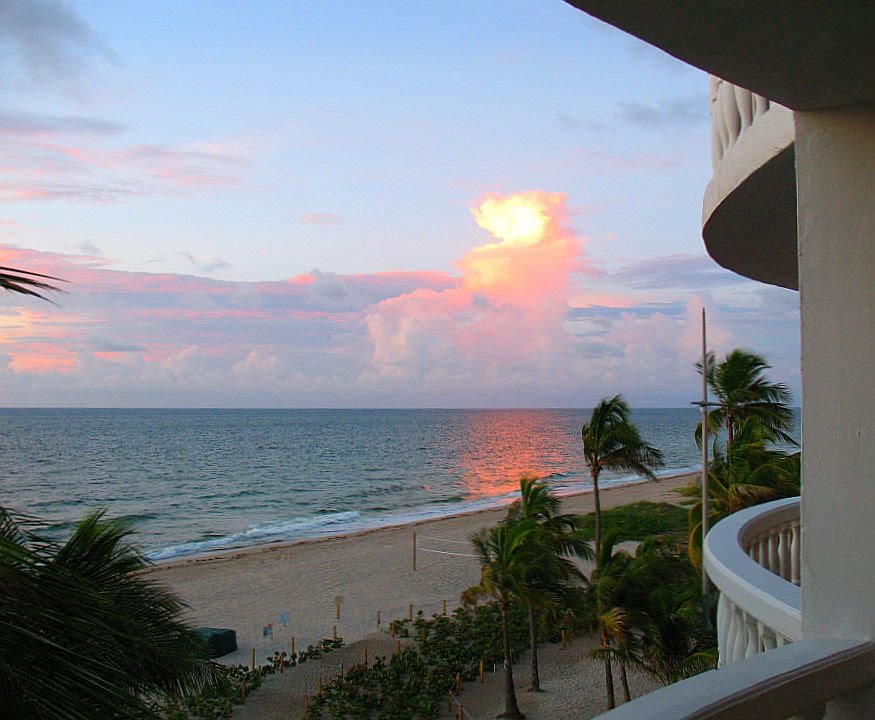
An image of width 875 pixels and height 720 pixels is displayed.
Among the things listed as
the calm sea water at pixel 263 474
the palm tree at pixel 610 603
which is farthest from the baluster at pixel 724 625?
the calm sea water at pixel 263 474

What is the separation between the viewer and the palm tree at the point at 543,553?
15750mm

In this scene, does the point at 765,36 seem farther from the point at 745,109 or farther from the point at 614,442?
the point at 614,442

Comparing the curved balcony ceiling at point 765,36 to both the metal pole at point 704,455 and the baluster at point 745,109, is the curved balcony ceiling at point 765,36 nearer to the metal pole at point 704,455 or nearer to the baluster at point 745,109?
the baluster at point 745,109

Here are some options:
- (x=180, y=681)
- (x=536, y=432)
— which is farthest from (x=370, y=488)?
(x=536, y=432)

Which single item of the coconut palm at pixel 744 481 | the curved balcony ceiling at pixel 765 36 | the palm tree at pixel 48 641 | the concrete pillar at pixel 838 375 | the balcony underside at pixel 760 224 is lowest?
the coconut palm at pixel 744 481

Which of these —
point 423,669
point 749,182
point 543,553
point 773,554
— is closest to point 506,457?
point 423,669

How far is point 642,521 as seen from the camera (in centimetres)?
3703

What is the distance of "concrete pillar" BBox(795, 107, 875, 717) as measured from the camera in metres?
2.02

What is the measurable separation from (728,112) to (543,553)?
13.3 metres

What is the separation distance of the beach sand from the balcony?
918cm

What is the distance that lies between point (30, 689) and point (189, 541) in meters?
40.6

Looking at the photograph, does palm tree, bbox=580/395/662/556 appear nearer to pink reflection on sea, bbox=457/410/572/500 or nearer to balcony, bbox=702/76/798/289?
balcony, bbox=702/76/798/289

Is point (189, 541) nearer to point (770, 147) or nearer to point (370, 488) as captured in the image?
point (370, 488)

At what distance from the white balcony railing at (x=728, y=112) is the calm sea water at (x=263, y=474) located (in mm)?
19700
